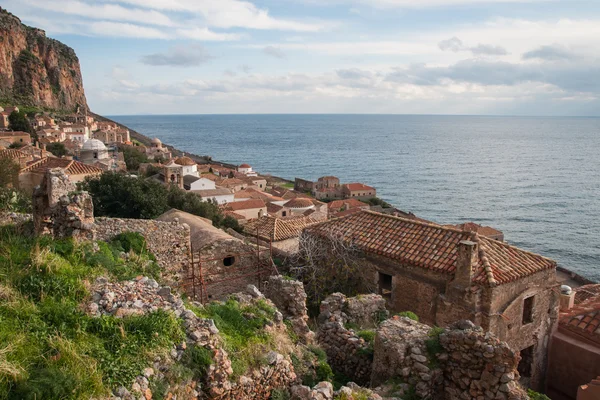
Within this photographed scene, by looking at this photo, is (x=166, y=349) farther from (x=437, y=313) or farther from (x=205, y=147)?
(x=205, y=147)

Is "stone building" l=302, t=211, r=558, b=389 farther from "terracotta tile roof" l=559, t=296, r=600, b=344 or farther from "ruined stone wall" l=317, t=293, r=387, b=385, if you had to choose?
"ruined stone wall" l=317, t=293, r=387, b=385

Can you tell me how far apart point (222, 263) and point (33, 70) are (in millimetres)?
134534

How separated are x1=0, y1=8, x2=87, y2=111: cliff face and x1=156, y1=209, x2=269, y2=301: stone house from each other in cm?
11652

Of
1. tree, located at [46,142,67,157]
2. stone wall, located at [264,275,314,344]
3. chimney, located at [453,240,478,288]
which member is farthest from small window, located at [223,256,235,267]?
tree, located at [46,142,67,157]

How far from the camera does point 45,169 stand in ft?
97.7

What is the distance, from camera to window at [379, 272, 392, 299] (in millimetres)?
14492

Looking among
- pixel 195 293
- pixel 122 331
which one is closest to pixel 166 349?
pixel 122 331

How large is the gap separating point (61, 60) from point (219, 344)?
548 feet

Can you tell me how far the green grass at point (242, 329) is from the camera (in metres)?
6.86

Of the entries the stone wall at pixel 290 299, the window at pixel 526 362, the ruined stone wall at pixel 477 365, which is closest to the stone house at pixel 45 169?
the stone wall at pixel 290 299

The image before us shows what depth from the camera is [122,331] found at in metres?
5.87

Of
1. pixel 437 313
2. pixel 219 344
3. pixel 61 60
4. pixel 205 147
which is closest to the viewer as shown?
A: pixel 219 344

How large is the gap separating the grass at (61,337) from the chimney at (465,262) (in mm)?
8469

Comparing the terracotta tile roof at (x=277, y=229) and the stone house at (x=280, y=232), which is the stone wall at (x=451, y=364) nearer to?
the stone house at (x=280, y=232)
